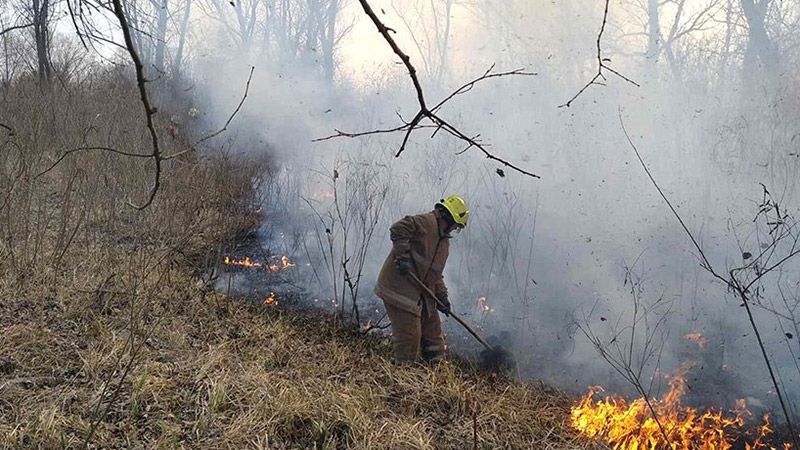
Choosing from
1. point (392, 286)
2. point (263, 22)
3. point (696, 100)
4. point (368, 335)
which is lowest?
point (368, 335)

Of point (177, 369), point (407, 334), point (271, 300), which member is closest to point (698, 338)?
point (407, 334)

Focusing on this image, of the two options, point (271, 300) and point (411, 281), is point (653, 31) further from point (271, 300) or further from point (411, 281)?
point (271, 300)

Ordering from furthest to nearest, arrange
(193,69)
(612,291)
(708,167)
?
(193,69) → (708,167) → (612,291)

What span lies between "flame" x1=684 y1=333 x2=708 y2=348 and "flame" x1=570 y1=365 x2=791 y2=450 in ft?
4.01

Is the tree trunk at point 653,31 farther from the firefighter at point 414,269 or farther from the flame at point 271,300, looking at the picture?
the flame at point 271,300

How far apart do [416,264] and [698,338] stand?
12.6 feet

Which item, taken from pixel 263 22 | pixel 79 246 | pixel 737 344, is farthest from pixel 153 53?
pixel 737 344

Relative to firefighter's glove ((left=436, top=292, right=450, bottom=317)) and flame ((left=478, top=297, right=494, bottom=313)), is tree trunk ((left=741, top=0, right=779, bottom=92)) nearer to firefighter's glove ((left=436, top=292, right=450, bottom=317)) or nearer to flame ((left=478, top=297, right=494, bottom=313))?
flame ((left=478, top=297, right=494, bottom=313))

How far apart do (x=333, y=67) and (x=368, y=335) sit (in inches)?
440

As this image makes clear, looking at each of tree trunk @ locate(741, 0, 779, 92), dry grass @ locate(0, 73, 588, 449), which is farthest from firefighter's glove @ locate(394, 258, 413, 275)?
tree trunk @ locate(741, 0, 779, 92)

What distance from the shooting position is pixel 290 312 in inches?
285

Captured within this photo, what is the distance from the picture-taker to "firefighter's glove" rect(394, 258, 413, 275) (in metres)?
5.61

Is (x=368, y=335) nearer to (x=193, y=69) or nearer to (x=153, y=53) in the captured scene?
(x=193, y=69)

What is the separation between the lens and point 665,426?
193 inches
